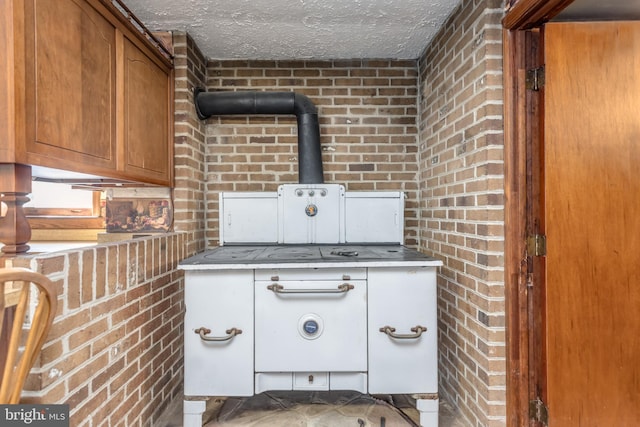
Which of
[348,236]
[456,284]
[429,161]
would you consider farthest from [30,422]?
[429,161]

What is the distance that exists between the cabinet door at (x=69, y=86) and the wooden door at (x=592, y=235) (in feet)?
6.21

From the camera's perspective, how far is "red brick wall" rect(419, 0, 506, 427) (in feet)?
5.01

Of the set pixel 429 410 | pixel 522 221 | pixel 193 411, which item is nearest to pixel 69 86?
→ pixel 193 411

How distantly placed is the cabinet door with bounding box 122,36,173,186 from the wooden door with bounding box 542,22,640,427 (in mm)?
1896

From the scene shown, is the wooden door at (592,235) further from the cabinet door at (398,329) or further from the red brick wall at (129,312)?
the red brick wall at (129,312)

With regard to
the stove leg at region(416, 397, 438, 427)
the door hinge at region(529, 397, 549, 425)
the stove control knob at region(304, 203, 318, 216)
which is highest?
the stove control knob at region(304, 203, 318, 216)

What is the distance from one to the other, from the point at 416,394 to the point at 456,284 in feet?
2.02

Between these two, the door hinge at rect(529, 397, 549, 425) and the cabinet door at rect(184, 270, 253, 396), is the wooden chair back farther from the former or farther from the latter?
the door hinge at rect(529, 397, 549, 425)

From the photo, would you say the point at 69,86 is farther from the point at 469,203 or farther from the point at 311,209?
the point at 469,203

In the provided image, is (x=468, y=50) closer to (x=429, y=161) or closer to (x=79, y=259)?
(x=429, y=161)

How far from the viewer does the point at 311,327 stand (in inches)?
61.4

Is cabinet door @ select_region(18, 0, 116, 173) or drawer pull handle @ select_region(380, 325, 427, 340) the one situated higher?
cabinet door @ select_region(18, 0, 116, 173)

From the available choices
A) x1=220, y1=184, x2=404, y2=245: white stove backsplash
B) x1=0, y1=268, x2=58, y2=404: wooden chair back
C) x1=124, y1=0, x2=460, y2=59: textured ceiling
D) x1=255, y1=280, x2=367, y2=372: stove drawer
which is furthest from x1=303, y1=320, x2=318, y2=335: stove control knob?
x1=124, y1=0, x2=460, y2=59: textured ceiling

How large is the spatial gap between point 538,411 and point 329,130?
77.2 inches
